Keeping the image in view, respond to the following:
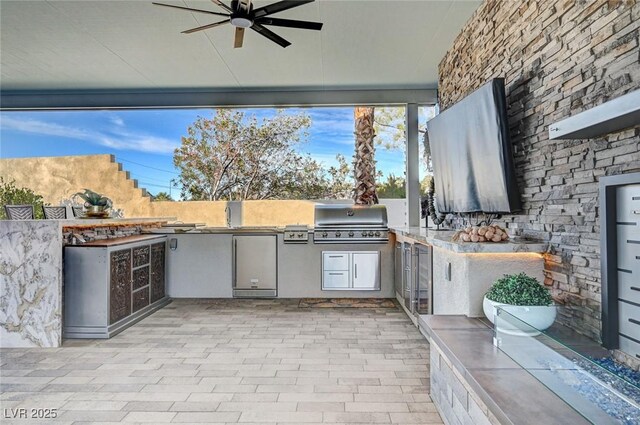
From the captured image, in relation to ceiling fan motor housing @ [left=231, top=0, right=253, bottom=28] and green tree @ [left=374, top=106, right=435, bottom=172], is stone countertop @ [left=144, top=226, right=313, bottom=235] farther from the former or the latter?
ceiling fan motor housing @ [left=231, top=0, right=253, bottom=28]

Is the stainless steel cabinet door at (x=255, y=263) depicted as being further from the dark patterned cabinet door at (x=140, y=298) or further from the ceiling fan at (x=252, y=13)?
the ceiling fan at (x=252, y=13)

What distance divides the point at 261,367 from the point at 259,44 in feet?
10.5

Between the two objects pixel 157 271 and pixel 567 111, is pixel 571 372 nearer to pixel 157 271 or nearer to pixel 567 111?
pixel 567 111

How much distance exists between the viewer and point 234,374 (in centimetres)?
265

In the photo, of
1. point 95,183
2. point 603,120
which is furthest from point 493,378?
A: point 95,183

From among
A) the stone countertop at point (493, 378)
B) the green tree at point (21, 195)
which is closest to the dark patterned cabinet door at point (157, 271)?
the green tree at point (21, 195)

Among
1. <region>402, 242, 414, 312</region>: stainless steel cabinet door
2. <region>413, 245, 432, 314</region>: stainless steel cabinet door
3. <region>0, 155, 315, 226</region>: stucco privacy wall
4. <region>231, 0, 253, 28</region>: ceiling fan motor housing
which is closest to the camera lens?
<region>231, 0, 253, 28</region>: ceiling fan motor housing

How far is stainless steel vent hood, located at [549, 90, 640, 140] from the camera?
1.32 meters

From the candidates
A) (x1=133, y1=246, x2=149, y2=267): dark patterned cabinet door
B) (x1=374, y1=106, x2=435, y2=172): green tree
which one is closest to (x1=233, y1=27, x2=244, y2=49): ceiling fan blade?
(x1=133, y1=246, x2=149, y2=267): dark patterned cabinet door

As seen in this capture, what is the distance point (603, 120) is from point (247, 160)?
5.06 metres

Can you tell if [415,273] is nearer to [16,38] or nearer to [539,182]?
[539,182]

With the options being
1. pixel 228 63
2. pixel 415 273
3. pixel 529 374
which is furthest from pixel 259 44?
pixel 529 374

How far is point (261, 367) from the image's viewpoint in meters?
2.77

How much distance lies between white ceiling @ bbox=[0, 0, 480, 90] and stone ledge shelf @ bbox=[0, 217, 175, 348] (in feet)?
6.45
